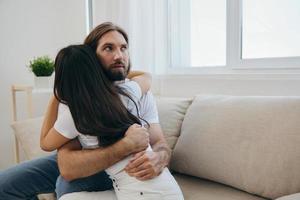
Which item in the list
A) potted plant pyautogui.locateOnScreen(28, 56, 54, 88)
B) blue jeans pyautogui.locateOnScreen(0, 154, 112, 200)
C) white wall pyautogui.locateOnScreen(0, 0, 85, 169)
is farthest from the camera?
white wall pyautogui.locateOnScreen(0, 0, 85, 169)

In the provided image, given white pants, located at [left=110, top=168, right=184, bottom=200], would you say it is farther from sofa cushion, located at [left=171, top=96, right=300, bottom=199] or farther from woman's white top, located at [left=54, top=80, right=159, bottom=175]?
sofa cushion, located at [left=171, top=96, right=300, bottom=199]

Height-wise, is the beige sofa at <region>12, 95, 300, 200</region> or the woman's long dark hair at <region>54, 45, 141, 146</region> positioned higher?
the woman's long dark hair at <region>54, 45, 141, 146</region>

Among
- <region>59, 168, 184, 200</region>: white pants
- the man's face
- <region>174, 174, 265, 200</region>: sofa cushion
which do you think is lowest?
<region>174, 174, 265, 200</region>: sofa cushion

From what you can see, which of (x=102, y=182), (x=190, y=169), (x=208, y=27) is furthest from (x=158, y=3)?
(x=102, y=182)

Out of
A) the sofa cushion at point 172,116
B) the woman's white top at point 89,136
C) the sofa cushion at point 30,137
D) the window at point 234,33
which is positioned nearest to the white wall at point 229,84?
the window at point 234,33

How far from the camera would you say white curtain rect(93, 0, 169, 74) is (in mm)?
2406

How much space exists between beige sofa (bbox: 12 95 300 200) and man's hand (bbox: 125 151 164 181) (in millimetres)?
174

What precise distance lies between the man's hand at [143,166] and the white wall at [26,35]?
6.59ft

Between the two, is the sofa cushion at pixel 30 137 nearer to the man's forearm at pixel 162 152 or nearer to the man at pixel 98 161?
the man at pixel 98 161

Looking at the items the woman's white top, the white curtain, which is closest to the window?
the white curtain

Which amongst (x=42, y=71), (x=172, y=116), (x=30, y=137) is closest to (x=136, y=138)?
(x=172, y=116)

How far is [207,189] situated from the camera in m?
1.46

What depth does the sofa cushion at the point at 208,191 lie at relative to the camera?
A: 136 cm

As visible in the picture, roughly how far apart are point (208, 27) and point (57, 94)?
1.33 meters
